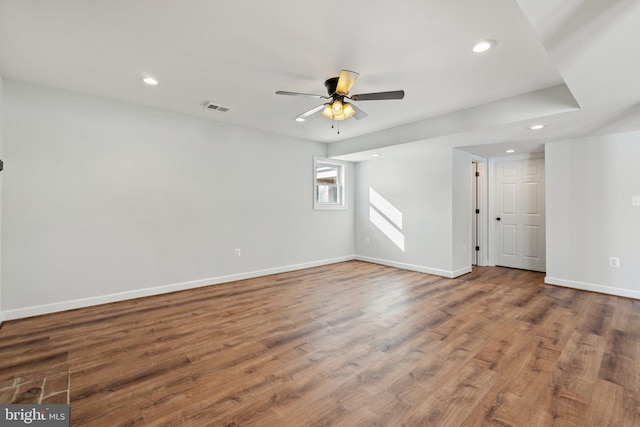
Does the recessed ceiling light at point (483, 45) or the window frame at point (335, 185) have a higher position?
the recessed ceiling light at point (483, 45)

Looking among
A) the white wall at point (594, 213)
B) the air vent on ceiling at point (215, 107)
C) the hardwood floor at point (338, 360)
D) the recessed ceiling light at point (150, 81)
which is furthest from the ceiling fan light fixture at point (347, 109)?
the white wall at point (594, 213)

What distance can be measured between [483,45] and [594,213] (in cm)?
339

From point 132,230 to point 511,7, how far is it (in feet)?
14.3

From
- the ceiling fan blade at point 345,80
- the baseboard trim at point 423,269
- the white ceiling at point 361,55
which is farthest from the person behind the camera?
the baseboard trim at point 423,269

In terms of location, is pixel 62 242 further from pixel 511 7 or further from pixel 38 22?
pixel 511 7

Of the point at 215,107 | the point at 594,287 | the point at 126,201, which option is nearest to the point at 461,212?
the point at 594,287

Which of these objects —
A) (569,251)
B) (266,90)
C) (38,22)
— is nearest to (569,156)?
(569,251)

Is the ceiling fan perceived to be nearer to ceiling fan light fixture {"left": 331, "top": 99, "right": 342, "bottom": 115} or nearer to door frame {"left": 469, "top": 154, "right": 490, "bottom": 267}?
ceiling fan light fixture {"left": 331, "top": 99, "right": 342, "bottom": 115}

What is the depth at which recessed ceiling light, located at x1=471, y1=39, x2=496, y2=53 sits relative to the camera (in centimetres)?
213

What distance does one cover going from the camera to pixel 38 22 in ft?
6.55

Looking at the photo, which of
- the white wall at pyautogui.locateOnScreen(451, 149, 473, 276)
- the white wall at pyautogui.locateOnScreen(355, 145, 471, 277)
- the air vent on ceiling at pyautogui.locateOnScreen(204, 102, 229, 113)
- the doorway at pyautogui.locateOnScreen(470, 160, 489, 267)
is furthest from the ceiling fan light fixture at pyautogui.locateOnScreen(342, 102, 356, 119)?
the doorway at pyautogui.locateOnScreen(470, 160, 489, 267)

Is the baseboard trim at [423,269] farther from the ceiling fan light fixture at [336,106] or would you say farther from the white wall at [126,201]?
the ceiling fan light fixture at [336,106]

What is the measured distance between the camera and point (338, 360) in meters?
2.18

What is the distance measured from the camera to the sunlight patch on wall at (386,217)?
542cm
